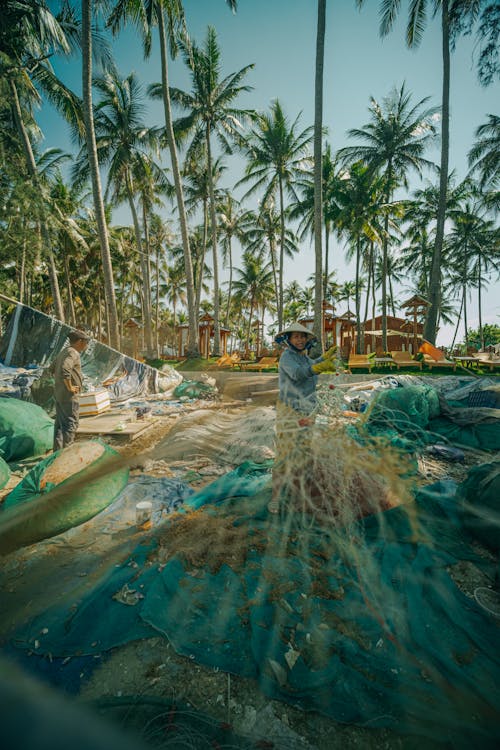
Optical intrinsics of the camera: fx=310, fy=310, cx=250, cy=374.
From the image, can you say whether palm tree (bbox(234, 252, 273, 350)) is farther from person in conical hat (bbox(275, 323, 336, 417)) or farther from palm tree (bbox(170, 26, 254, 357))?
person in conical hat (bbox(275, 323, 336, 417))

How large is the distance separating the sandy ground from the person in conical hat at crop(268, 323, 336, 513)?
4.31 ft

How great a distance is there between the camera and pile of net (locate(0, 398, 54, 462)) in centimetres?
446

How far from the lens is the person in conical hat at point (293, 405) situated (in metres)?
2.65

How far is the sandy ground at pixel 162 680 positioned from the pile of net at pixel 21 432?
2503 mm

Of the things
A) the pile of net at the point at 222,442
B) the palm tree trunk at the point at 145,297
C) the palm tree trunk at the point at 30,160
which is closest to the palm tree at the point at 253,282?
the palm tree trunk at the point at 145,297

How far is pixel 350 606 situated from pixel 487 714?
0.71 meters

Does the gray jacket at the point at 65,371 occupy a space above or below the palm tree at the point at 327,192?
below

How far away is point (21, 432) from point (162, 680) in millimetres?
4240

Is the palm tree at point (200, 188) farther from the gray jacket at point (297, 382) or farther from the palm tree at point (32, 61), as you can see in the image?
the gray jacket at point (297, 382)

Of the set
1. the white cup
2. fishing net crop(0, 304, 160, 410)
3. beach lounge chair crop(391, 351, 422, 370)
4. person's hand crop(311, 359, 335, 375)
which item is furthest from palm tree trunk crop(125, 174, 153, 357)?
person's hand crop(311, 359, 335, 375)

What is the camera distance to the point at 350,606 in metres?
1.96

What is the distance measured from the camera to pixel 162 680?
5.15ft

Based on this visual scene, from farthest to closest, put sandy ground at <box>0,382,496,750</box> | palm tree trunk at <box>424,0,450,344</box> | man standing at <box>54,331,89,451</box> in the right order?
1. palm tree trunk at <box>424,0,450,344</box>
2. man standing at <box>54,331,89,451</box>
3. sandy ground at <box>0,382,496,750</box>

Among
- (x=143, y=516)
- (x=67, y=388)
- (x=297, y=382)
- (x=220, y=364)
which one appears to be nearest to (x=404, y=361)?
(x=220, y=364)
